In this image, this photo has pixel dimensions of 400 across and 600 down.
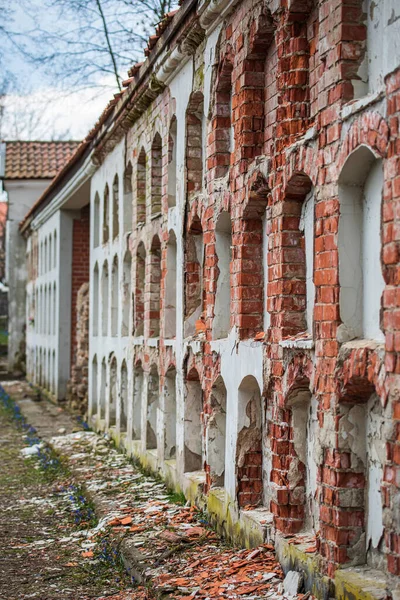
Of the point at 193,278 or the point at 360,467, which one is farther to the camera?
the point at 193,278

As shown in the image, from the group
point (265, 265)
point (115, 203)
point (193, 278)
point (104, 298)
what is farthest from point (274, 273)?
point (104, 298)

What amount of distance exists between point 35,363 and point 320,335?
19103 millimetres

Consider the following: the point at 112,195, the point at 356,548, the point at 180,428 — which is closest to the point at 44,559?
the point at 180,428

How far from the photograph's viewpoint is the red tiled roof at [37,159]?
24047 mm

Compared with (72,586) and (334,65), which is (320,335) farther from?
(72,586)

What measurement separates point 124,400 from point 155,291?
2.22m

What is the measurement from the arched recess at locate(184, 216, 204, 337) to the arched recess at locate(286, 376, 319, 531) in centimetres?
273

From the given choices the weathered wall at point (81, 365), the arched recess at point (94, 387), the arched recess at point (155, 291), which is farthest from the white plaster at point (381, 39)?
the weathered wall at point (81, 365)

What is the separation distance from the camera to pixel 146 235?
1004cm

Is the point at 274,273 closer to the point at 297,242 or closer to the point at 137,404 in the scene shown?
the point at 297,242

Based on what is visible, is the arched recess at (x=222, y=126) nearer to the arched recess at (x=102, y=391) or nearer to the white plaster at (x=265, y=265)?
the white plaster at (x=265, y=265)

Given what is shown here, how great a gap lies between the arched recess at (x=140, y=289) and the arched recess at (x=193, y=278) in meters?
2.38

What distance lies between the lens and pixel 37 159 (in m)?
24.6

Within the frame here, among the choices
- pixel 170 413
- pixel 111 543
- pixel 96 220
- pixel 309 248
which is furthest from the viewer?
pixel 96 220
